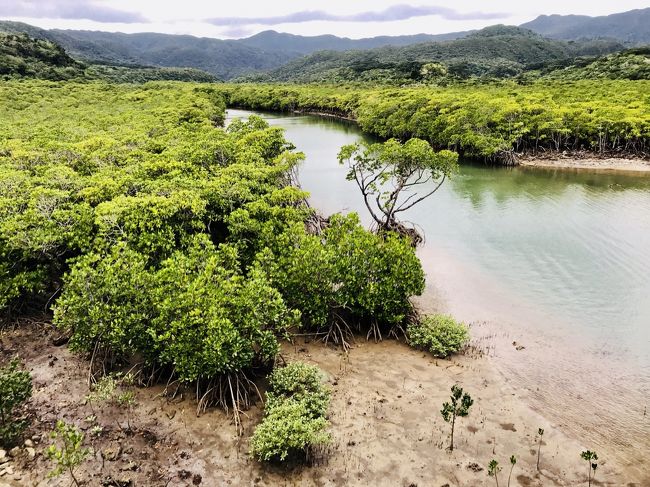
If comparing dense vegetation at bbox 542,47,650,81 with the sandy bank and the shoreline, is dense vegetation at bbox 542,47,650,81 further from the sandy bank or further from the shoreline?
the sandy bank

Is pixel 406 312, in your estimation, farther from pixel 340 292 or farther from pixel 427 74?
pixel 427 74

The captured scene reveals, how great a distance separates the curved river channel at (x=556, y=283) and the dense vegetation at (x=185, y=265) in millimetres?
4745

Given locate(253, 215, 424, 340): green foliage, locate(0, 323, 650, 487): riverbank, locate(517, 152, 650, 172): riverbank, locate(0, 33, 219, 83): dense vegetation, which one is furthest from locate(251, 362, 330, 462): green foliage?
locate(0, 33, 219, 83): dense vegetation

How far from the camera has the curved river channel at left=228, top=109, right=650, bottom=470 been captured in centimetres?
1390

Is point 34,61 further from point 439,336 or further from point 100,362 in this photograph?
point 439,336

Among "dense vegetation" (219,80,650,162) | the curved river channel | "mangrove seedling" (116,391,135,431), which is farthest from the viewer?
"dense vegetation" (219,80,650,162)

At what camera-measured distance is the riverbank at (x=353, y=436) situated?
1069cm

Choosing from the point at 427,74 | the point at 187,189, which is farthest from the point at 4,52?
the point at 187,189

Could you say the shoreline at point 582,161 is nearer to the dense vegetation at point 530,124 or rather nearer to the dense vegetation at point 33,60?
the dense vegetation at point 530,124

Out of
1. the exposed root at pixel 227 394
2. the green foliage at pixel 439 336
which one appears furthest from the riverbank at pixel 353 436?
the green foliage at pixel 439 336

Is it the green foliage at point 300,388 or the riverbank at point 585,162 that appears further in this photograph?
the riverbank at point 585,162

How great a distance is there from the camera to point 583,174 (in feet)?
143

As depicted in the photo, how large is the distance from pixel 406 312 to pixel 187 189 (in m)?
9.85

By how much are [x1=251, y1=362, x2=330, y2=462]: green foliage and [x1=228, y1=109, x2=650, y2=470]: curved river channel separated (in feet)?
21.1
